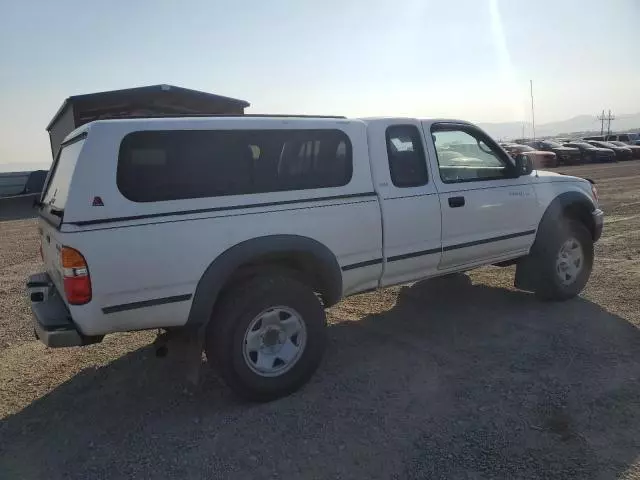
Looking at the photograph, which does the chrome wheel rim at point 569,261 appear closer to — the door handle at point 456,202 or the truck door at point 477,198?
the truck door at point 477,198

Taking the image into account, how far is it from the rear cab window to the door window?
2.97 m

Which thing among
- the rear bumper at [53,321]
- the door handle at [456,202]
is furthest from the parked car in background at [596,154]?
the rear bumper at [53,321]

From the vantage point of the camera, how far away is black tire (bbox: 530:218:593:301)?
5.44 meters

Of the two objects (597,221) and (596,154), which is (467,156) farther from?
(596,154)

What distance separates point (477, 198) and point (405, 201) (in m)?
0.90

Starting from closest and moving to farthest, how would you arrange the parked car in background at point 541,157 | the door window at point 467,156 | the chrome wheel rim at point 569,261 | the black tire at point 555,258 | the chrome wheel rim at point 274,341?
the chrome wheel rim at point 274,341 < the door window at point 467,156 < the black tire at point 555,258 < the chrome wheel rim at point 569,261 < the parked car in background at point 541,157

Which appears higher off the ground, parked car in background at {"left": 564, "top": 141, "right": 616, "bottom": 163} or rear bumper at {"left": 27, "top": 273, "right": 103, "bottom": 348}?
rear bumper at {"left": 27, "top": 273, "right": 103, "bottom": 348}

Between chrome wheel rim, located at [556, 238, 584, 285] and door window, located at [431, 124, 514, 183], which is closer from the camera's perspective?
door window, located at [431, 124, 514, 183]

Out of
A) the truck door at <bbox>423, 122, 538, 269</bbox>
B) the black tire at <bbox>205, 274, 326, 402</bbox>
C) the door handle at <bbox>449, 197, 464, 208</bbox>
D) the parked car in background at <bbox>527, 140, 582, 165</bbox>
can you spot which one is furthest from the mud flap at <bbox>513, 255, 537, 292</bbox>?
the parked car in background at <bbox>527, 140, 582, 165</bbox>

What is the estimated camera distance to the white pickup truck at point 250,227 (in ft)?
10.6

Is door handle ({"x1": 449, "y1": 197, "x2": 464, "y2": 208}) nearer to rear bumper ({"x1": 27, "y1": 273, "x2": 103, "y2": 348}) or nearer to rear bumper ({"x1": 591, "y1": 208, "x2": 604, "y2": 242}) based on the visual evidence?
rear bumper ({"x1": 591, "y1": 208, "x2": 604, "y2": 242})

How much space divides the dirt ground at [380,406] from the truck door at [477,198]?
2.50ft

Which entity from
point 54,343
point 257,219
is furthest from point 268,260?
point 54,343

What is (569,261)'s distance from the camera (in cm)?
564
